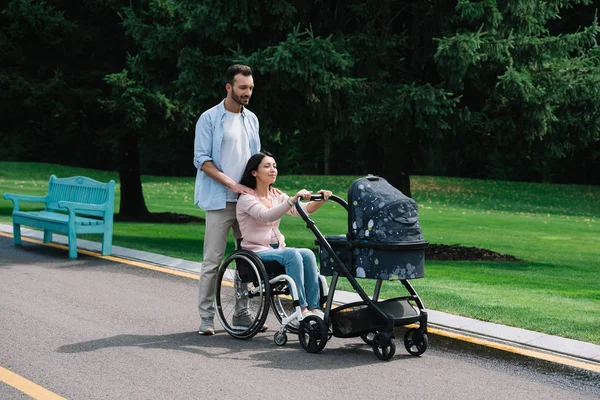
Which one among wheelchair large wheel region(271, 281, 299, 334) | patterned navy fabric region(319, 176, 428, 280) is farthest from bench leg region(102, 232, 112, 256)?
patterned navy fabric region(319, 176, 428, 280)

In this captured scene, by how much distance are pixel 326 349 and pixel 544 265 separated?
25.4 feet

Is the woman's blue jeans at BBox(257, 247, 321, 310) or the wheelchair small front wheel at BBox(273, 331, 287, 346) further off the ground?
the woman's blue jeans at BBox(257, 247, 321, 310)

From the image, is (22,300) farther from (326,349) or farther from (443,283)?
(443,283)

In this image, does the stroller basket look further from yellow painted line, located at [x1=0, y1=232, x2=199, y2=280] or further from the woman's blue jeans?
yellow painted line, located at [x1=0, y1=232, x2=199, y2=280]

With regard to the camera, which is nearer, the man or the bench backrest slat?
the man

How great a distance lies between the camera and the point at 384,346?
6137mm

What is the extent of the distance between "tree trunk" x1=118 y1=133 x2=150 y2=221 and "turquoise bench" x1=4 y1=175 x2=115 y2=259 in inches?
275

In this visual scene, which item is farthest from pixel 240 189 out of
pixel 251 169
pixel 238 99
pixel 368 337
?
pixel 368 337

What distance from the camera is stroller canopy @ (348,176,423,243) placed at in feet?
19.9

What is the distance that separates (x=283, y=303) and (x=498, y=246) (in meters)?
9.52

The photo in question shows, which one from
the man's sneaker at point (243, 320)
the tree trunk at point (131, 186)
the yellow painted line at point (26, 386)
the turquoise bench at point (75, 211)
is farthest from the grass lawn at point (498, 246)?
the yellow painted line at point (26, 386)

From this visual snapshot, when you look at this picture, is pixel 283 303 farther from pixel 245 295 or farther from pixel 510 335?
pixel 510 335

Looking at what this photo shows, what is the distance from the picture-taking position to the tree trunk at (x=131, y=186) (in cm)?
2061

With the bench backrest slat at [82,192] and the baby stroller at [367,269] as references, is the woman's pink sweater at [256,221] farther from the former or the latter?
the bench backrest slat at [82,192]
